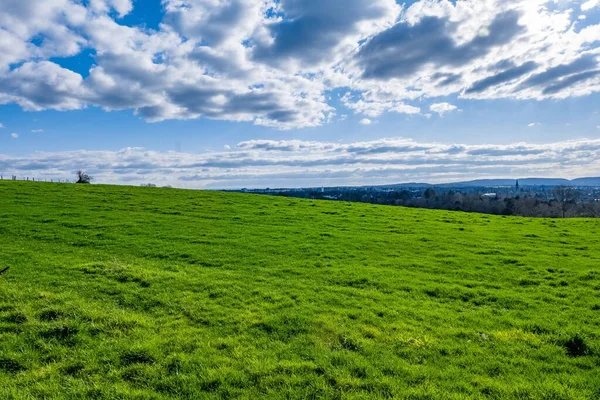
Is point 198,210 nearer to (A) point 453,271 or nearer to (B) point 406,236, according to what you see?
(B) point 406,236

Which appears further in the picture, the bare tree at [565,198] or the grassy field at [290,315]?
the bare tree at [565,198]

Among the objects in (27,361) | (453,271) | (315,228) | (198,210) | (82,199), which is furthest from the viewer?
(82,199)

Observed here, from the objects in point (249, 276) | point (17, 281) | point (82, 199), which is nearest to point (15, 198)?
point (82, 199)

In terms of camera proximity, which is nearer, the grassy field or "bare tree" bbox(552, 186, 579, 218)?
the grassy field

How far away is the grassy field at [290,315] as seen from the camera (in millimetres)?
7680

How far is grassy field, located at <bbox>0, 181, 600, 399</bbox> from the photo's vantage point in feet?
25.2

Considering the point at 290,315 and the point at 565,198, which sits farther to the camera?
the point at 565,198

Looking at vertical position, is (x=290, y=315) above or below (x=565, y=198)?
Answer: below

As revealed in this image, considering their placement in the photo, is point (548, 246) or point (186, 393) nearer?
point (186, 393)

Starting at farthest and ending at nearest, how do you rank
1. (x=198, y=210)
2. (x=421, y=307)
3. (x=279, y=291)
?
(x=198, y=210) < (x=279, y=291) < (x=421, y=307)

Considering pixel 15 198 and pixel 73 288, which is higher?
pixel 15 198

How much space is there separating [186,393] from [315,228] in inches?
787

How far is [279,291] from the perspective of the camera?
13.2 m

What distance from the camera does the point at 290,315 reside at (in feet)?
35.8
